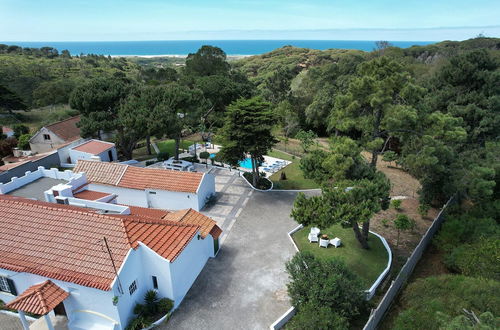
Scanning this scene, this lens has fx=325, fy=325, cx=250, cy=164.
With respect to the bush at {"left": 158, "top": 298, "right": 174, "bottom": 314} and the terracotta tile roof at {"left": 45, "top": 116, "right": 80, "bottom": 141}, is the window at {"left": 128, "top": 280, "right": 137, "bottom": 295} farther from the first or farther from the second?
the terracotta tile roof at {"left": 45, "top": 116, "right": 80, "bottom": 141}

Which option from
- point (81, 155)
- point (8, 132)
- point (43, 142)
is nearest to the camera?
point (81, 155)

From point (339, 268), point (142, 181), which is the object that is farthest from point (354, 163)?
point (142, 181)

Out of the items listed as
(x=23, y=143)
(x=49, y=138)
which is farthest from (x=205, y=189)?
(x=23, y=143)

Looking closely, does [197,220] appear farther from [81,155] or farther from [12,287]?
[81,155]

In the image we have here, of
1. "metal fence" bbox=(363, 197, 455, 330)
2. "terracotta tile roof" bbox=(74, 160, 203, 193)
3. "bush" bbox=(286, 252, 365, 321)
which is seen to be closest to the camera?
"bush" bbox=(286, 252, 365, 321)

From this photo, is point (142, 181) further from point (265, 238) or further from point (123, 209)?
point (265, 238)

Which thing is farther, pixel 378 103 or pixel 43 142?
pixel 43 142

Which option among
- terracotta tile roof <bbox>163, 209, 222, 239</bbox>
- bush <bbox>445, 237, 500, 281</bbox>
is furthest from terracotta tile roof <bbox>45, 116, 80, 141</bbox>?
bush <bbox>445, 237, 500, 281</bbox>

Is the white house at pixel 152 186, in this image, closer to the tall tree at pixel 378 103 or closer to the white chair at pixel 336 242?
the white chair at pixel 336 242

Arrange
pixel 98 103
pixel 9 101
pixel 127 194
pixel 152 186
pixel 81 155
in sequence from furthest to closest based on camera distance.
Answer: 1. pixel 9 101
2. pixel 98 103
3. pixel 81 155
4. pixel 127 194
5. pixel 152 186
